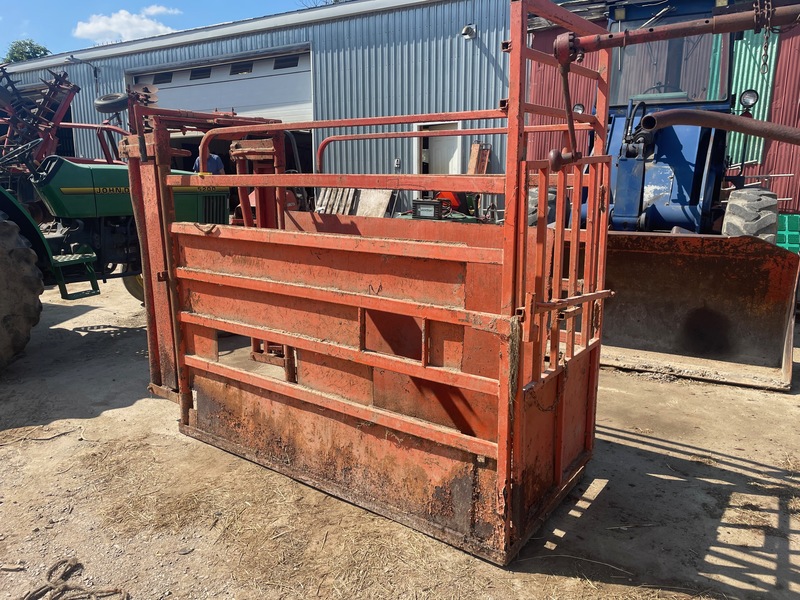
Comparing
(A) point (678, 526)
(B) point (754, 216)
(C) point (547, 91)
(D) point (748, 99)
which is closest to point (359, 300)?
(A) point (678, 526)

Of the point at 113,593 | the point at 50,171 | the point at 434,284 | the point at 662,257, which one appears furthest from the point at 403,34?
the point at 113,593

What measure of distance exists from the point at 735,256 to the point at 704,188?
940mm

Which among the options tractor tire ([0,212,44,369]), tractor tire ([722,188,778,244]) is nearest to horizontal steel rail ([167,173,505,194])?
tractor tire ([0,212,44,369])

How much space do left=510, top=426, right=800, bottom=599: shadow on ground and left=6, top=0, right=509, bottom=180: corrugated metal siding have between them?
764cm

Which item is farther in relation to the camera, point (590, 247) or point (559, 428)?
point (590, 247)

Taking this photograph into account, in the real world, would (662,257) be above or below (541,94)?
below

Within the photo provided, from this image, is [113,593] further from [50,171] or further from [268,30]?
[268,30]

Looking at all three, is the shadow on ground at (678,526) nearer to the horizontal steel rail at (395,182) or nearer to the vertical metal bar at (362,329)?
the vertical metal bar at (362,329)

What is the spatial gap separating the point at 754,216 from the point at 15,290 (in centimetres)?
617

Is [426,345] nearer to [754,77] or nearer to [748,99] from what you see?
[748,99]

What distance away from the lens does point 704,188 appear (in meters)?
5.08

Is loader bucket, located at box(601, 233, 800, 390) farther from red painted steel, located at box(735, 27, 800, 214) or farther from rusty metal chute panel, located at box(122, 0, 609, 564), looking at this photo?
red painted steel, located at box(735, 27, 800, 214)

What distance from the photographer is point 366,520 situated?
2730 mm

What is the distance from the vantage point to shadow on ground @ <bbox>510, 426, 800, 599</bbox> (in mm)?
2379
